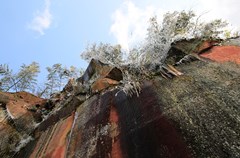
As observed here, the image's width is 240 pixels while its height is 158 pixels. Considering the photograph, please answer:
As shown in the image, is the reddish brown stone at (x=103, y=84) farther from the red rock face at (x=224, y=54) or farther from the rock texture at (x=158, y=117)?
the red rock face at (x=224, y=54)

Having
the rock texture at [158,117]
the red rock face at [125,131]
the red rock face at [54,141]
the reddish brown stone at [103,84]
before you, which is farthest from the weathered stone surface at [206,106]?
the red rock face at [54,141]

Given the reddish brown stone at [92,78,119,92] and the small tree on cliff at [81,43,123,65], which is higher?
the small tree on cliff at [81,43,123,65]

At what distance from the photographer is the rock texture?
2229 mm

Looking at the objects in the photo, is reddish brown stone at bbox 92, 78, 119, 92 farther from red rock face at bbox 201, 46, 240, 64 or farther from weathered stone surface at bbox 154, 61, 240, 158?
red rock face at bbox 201, 46, 240, 64

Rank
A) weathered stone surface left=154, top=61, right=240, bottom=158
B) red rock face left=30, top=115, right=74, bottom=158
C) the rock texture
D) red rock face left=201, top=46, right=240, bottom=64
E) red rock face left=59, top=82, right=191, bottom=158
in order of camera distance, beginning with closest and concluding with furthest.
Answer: weathered stone surface left=154, top=61, right=240, bottom=158 < the rock texture < red rock face left=59, top=82, right=191, bottom=158 < red rock face left=201, top=46, right=240, bottom=64 < red rock face left=30, top=115, right=74, bottom=158

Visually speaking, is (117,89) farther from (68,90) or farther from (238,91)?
(68,90)

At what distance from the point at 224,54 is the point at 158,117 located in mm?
1524

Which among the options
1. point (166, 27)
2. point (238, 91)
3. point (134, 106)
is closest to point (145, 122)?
point (134, 106)

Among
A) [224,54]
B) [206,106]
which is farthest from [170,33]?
A: [206,106]

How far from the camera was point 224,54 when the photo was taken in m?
3.44

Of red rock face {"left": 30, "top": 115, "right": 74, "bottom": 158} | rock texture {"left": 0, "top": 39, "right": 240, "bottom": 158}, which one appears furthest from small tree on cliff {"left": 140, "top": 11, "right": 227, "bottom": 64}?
red rock face {"left": 30, "top": 115, "right": 74, "bottom": 158}

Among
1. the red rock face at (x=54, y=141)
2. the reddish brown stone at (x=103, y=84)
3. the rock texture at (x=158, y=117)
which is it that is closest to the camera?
the rock texture at (x=158, y=117)

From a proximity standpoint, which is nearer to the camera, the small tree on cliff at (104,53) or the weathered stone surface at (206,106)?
the weathered stone surface at (206,106)

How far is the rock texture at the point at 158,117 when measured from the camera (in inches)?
87.7
